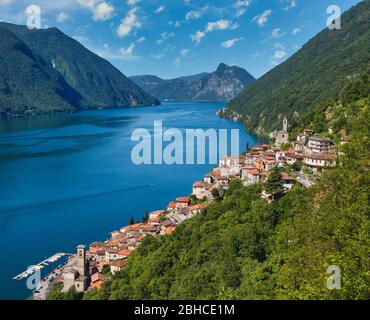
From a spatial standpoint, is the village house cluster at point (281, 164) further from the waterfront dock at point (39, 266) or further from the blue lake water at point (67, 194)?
the waterfront dock at point (39, 266)

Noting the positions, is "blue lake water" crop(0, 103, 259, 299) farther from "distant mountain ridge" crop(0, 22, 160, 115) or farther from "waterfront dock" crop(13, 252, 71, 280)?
"distant mountain ridge" crop(0, 22, 160, 115)

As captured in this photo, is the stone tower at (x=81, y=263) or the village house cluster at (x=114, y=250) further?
the stone tower at (x=81, y=263)

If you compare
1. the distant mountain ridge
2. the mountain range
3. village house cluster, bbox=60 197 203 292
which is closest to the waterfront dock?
village house cluster, bbox=60 197 203 292

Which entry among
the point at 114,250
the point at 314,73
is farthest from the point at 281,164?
the point at 314,73

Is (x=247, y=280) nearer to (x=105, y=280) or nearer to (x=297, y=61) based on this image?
(x=105, y=280)

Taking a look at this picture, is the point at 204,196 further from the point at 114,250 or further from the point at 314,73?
the point at 314,73

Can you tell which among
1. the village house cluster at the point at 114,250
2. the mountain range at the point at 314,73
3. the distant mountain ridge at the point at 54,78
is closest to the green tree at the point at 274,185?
the village house cluster at the point at 114,250

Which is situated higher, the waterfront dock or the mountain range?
the mountain range
